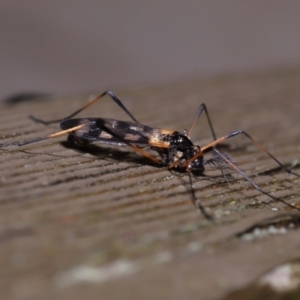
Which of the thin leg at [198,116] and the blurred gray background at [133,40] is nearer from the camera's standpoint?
the thin leg at [198,116]

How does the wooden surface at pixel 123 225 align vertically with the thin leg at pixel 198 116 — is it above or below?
below

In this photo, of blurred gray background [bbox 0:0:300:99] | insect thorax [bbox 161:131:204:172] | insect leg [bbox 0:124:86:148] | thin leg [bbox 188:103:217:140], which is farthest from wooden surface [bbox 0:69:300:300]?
blurred gray background [bbox 0:0:300:99]

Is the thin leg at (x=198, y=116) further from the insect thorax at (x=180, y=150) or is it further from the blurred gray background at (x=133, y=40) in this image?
the blurred gray background at (x=133, y=40)

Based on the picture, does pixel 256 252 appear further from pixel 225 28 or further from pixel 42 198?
pixel 225 28

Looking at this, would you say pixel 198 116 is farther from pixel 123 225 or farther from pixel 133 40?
pixel 133 40

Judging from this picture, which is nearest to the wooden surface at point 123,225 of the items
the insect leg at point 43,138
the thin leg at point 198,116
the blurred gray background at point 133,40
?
the insect leg at point 43,138

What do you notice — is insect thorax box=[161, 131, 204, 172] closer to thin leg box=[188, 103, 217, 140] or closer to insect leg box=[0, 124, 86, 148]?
thin leg box=[188, 103, 217, 140]
